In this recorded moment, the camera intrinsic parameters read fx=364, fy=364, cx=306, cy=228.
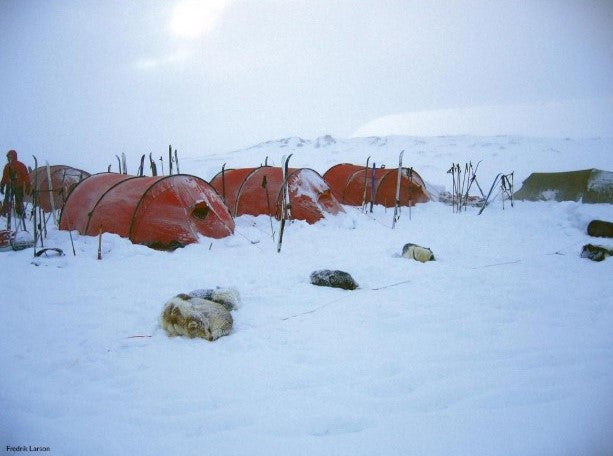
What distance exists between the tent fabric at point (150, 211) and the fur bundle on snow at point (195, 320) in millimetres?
3419

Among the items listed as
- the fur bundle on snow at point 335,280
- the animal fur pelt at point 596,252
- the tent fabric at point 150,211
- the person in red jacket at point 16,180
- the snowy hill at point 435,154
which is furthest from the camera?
the snowy hill at point 435,154

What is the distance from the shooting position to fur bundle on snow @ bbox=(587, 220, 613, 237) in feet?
26.2

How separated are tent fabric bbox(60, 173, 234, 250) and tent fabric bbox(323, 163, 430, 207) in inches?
273

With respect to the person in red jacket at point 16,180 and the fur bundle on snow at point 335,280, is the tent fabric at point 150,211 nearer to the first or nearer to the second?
the person in red jacket at point 16,180

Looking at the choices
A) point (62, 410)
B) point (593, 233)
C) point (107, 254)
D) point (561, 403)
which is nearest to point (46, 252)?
point (107, 254)

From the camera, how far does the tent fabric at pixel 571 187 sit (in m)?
11.5

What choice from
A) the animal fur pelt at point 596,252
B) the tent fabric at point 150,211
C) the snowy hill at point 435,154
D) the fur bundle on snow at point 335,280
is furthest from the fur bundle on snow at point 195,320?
the snowy hill at point 435,154

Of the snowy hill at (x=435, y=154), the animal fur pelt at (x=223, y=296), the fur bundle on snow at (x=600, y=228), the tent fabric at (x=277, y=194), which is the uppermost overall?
the snowy hill at (x=435, y=154)

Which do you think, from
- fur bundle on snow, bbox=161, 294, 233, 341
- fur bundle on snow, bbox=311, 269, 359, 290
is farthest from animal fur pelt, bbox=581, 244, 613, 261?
fur bundle on snow, bbox=161, 294, 233, 341

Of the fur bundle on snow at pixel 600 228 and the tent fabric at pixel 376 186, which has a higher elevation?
the tent fabric at pixel 376 186

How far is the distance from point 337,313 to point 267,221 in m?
5.65

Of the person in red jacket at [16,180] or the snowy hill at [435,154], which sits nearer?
the person in red jacket at [16,180]

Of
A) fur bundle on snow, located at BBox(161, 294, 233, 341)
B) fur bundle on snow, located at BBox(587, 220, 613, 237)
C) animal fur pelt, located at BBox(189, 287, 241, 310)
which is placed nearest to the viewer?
fur bundle on snow, located at BBox(161, 294, 233, 341)

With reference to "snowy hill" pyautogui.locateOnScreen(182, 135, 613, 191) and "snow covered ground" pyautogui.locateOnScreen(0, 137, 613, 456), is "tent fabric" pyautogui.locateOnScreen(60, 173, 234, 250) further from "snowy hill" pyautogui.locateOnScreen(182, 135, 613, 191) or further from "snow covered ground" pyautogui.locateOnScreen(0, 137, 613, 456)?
"snowy hill" pyautogui.locateOnScreen(182, 135, 613, 191)
